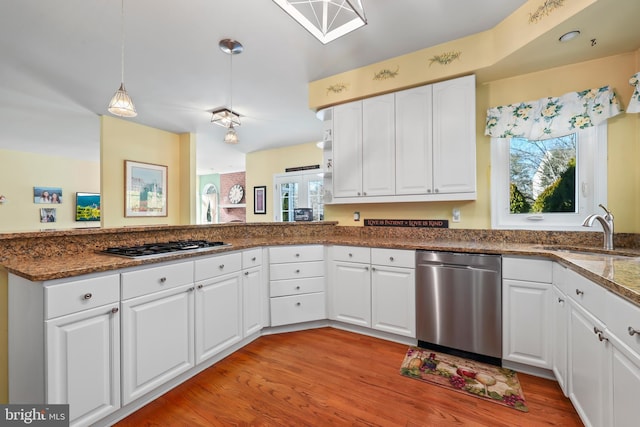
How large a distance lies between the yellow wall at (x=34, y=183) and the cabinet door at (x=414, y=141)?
7.47 meters

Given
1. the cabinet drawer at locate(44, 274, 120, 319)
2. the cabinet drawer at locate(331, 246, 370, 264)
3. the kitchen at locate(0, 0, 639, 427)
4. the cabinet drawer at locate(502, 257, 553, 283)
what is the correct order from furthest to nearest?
the cabinet drawer at locate(331, 246, 370, 264) → the kitchen at locate(0, 0, 639, 427) → the cabinet drawer at locate(502, 257, 553, 283) → the cabinet drawer at locate(44, 274, 120, 319)

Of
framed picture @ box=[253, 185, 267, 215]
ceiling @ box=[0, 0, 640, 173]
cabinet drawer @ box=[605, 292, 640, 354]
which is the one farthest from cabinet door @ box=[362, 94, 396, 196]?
framed picture @ box=[253, 185, 267, 215]

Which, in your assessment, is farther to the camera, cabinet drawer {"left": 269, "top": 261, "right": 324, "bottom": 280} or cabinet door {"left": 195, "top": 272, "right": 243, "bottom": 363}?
cabinet drawer {"left": 269, "top": 261, "right": 324, "bottom": 280}

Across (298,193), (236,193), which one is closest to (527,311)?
(298,193)

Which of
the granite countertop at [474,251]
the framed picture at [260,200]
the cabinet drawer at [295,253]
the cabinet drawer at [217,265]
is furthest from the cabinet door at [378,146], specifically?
the framed picture at [260,200]

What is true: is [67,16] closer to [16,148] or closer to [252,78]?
[252,78]

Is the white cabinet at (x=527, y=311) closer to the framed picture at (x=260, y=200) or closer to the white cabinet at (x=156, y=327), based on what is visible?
the white cabinet at (x=156, y=327)

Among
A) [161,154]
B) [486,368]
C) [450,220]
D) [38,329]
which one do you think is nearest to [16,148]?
[161,154]

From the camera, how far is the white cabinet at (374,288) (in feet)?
7.41

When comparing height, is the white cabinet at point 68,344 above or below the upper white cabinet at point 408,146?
below

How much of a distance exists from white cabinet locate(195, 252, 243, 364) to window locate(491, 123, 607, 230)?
2283mm

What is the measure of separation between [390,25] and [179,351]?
9.07ft

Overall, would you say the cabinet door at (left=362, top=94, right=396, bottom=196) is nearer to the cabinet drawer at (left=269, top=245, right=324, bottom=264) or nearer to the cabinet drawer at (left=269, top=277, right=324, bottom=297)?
the cabinet drawer at (left=269, top=245, right=324, bottom=264)

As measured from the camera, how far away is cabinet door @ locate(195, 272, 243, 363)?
1.88 metres
